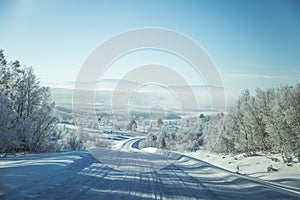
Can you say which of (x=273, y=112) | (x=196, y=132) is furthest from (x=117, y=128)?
(x=273, y=112)

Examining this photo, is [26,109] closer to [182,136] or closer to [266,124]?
[266,124]

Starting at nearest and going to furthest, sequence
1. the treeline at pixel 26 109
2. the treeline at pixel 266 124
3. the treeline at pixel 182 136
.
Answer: the treeline at pixel 26 109
the treeline at pixel 266 124
the treeline at pixel 182 136

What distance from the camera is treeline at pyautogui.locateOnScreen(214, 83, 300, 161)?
885 inches

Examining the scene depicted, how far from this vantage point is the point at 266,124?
1056 inches

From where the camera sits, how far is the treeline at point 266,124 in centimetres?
2247

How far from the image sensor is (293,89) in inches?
928

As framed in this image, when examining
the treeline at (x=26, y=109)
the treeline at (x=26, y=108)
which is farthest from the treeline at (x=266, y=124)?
the treeline at (x=26, y=108)

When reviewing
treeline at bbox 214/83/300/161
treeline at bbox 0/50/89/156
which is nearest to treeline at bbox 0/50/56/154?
treeline at bbox 0/50/89/156

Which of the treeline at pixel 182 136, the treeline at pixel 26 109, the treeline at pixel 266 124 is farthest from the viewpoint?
the treeline at pixel 182 136

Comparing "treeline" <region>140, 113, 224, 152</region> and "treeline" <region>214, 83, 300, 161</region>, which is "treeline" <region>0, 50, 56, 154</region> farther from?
"treeline" <region>140, 113, 224, 152</region>

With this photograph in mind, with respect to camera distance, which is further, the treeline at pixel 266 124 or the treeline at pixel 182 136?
the treeline at pixel 182 136

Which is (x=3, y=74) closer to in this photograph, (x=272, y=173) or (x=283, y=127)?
(x=272, y=173)

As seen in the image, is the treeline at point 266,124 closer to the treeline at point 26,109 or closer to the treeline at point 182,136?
the treeline at point 26,109

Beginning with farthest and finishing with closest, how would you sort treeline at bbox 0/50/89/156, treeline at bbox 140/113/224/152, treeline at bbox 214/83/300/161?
treeline at bbox 140/113/224/152 → treeline at bbox 214/83/300/161 → treeline at bbox 0/50/89/156
